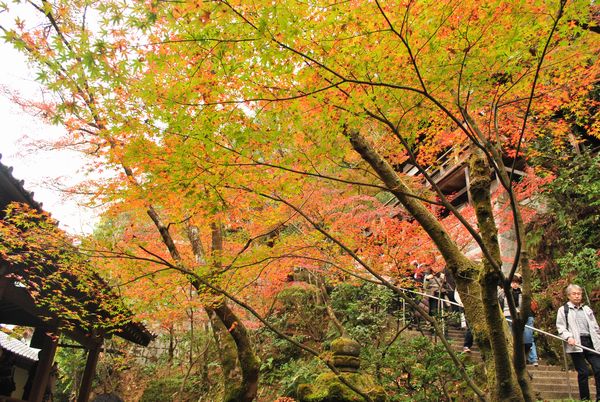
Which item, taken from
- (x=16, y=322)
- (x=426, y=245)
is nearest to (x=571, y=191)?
(x=426, y=245)

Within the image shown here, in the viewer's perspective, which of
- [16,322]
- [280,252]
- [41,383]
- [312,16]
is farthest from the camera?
[16,322]

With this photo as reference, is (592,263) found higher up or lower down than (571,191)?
lower down

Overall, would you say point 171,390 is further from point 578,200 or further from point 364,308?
point 578,200

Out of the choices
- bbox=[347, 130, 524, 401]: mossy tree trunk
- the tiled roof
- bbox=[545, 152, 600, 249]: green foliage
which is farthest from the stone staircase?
the tiled roof

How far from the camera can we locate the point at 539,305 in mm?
10227

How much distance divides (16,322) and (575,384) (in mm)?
12161

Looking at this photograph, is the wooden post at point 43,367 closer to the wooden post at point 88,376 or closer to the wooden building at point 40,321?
the wooden building at point 40,321

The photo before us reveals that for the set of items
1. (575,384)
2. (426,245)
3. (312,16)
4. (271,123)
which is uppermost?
(426,245)

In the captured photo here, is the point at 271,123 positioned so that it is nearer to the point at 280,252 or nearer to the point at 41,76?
the point at 41,76

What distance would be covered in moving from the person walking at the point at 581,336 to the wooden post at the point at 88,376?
9.40 meters

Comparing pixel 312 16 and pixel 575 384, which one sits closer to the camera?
pixel 312 16

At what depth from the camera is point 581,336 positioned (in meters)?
5.71

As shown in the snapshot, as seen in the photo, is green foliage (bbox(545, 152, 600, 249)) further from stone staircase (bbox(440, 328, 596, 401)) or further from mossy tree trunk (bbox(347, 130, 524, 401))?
mossy tree trunk (bbox(347, 130, 524, 401))

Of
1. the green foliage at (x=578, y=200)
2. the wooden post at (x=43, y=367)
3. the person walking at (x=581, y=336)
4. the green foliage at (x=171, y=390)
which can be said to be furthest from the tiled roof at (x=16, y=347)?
the green foliage at (x=578, y=200)
